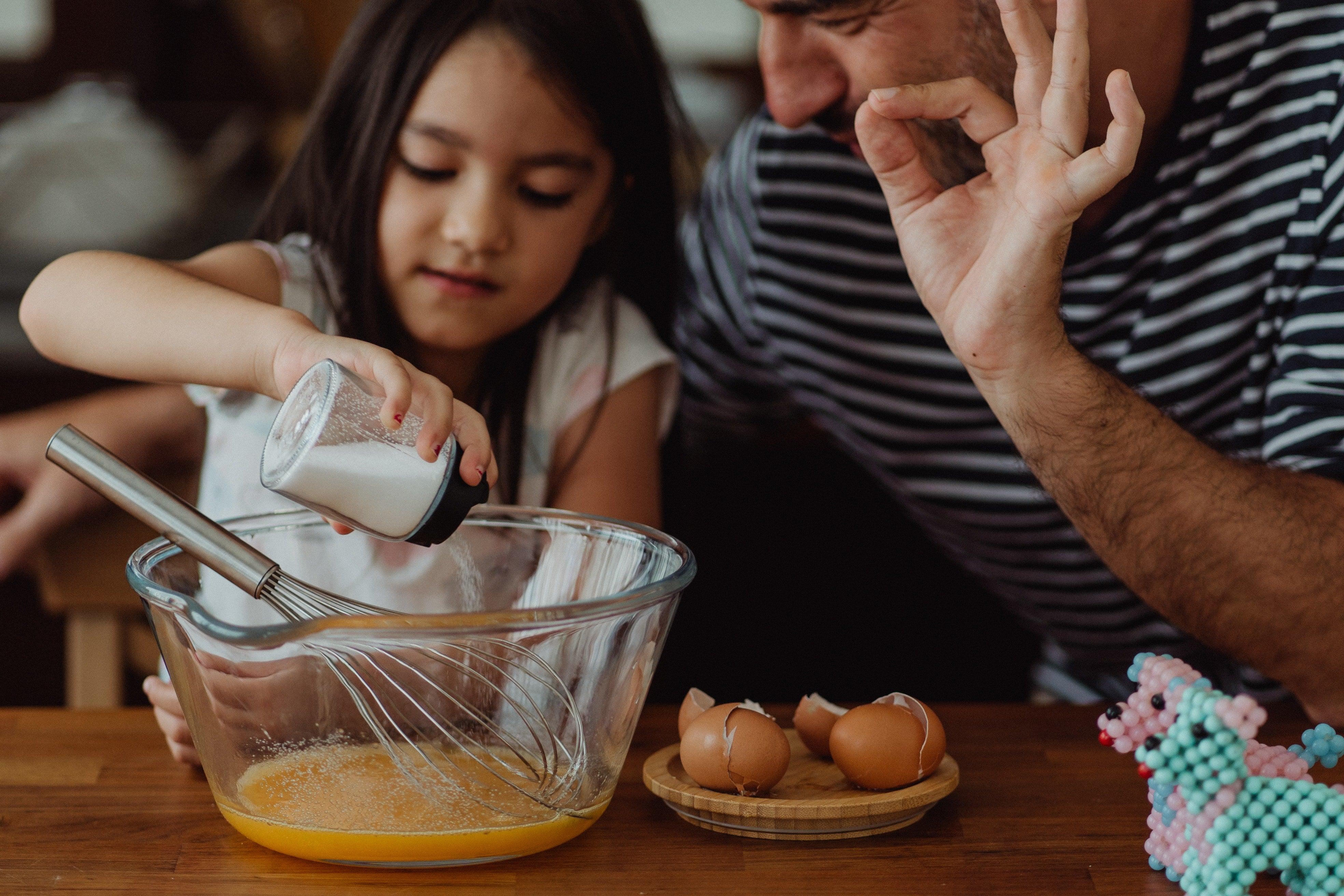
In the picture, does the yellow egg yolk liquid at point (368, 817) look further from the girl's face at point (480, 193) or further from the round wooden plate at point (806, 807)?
the girl's face at point (480, 193)

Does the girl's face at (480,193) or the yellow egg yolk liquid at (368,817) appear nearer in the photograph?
the yellow egg yolk liquid at (368,817)

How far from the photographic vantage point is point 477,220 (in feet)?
3.58

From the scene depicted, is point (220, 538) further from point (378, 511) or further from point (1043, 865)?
point (1043, 865)

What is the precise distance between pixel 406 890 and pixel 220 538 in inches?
8.7

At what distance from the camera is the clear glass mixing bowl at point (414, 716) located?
0.64 meters

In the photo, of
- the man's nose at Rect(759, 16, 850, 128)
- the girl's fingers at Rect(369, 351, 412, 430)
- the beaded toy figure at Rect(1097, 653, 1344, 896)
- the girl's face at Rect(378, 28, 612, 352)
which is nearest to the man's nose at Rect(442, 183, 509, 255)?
the girl's face at Rect(378, 28, 612, 352)

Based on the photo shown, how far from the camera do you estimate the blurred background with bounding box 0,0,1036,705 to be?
1.68 metres

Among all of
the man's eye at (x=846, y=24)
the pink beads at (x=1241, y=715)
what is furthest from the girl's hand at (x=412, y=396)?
the man's eye at (x=846, y=24)

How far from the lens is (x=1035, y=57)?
918mm

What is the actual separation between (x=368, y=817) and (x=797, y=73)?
2.51 ft

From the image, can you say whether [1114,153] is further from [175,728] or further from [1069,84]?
[175,728]

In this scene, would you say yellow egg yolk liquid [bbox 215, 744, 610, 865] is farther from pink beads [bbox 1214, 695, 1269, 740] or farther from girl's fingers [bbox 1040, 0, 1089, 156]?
girl's fingers [bbox 1040, 0, 1089, 156]

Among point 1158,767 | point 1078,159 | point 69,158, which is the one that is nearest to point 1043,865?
point 1158,767

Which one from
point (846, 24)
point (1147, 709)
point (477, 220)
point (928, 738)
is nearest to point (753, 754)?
point (928, 738)
